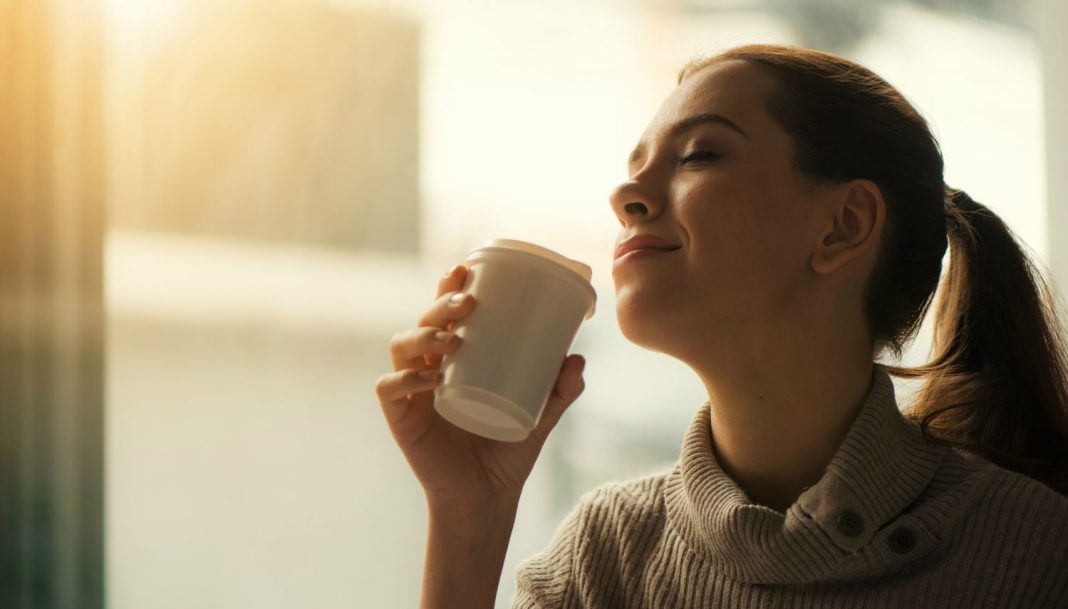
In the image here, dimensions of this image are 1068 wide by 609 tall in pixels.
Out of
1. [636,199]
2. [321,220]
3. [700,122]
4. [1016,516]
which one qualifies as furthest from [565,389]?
[321,220]

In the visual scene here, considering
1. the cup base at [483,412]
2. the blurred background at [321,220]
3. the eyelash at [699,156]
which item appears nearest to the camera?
the cup base at [483,412]

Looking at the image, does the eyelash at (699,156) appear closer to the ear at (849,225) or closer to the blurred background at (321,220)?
the ear at (849,225)

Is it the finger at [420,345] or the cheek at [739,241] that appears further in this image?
the cheek at [739,241]

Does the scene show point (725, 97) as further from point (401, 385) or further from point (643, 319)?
point (401, 385)

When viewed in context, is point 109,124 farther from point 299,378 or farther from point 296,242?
point 299,378

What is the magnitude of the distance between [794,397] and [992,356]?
0.30 metres

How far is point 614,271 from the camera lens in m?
1.10

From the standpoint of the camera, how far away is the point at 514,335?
88 cm

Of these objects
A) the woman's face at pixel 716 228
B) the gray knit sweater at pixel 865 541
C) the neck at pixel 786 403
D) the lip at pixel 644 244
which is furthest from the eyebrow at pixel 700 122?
the gray knit sweater at pixel 865 541

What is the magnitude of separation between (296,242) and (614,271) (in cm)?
65

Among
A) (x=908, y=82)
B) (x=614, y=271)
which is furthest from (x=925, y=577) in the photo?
(x=908, y=82)

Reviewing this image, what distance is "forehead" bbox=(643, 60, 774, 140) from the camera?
110cm

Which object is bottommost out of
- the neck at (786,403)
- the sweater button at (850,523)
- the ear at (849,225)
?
the sweater button at (850,523)

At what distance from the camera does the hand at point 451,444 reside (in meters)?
1.02
